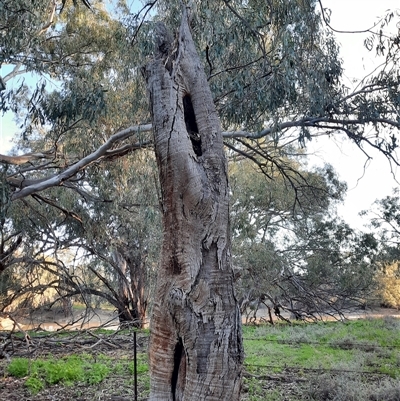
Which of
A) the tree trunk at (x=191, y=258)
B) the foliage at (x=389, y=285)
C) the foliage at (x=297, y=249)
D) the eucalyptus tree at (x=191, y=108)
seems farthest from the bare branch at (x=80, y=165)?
the foliage at (x=389, y=285)

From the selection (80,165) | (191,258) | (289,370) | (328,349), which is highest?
(80,165)

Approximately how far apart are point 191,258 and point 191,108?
130cm

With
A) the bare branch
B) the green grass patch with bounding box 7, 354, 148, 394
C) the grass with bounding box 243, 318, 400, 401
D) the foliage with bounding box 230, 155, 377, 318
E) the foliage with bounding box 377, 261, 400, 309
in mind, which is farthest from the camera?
the foliage with bounding box 377, 261, 400, 309

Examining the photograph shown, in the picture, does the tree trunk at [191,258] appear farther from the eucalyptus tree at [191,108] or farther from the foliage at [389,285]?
the foliage at [389,285]

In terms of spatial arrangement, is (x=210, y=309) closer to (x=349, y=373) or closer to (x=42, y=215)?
(x=349, y=373)

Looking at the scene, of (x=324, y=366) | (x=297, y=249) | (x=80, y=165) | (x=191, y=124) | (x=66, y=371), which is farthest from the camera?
(x=297, y=249)

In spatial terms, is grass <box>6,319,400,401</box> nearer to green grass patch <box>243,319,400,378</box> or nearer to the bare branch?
green grass patch <box>243,319,400,378</box>

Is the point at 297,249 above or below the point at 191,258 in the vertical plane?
above

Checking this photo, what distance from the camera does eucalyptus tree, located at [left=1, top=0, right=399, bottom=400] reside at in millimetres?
3051

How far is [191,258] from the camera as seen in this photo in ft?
10.3

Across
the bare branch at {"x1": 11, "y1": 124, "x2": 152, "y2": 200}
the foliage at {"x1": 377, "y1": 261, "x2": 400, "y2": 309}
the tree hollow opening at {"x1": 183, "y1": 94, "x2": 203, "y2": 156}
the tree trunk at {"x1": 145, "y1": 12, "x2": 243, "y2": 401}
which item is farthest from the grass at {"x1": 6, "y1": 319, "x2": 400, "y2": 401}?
the foliage at {"x1": 377, "y1": 261, "x2": 400, "y2": 309}

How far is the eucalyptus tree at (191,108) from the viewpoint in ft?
Answer: 10.0

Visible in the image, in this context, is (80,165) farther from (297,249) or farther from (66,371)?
(297,249)

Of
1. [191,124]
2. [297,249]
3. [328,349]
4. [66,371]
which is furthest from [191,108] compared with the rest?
[297,249]
